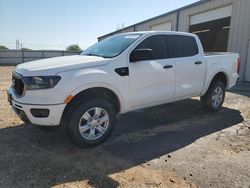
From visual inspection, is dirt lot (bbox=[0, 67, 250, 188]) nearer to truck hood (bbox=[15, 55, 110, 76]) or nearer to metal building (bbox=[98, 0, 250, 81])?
truck hood (bbox=[15, 55, 110, 76])

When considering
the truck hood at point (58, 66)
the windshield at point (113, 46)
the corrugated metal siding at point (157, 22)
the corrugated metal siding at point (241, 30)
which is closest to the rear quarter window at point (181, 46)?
the windshield at point (113, 46)

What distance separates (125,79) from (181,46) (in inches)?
74.9

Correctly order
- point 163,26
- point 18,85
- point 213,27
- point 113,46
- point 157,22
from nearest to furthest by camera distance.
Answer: point 18,85 → point 113,46 → point 213,27 → point 163,26 → point 157,22

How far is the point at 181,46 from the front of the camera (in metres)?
5.50

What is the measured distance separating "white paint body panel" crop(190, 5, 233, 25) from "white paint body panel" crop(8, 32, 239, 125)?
8.47 meters

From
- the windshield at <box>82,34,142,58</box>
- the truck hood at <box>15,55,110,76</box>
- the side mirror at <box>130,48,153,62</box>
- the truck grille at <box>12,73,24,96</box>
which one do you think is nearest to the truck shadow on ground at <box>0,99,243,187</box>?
the truck grille at <box>12,73,24,96</box>

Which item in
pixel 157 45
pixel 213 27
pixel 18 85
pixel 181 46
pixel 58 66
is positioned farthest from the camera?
pixel 213 27

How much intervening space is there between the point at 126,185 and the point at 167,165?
31.5 inches

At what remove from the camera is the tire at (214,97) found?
20.4 ft

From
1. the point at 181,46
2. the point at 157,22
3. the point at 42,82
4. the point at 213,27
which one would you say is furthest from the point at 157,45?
the point at 157,22

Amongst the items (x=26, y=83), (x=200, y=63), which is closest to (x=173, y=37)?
(x=200, y=63)

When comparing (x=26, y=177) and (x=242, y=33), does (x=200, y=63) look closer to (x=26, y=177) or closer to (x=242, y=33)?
(x=26, y=177)

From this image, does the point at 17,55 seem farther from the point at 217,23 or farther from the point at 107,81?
the point at 107,81

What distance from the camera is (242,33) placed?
499 inches
